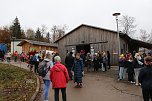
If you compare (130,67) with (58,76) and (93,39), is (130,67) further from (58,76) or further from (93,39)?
(93,39)

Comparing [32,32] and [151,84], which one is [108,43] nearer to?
[151,84]

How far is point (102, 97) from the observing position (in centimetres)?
1066

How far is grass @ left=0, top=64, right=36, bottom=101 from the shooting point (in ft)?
36.4

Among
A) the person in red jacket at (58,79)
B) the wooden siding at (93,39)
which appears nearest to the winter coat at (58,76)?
the person in red jacket at (58,79)

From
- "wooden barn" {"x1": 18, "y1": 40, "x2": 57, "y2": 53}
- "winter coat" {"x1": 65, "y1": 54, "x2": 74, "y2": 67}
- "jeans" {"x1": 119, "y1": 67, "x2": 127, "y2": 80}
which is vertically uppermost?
"wooden barn" {"x1": 18, "y1": 40, "x2": 57, "y2": 53}

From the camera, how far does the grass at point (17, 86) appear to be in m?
11.1

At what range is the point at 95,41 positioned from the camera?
31859 mm

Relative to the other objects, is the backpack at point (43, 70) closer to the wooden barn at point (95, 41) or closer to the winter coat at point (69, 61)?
the winter coat at point (69, 61)

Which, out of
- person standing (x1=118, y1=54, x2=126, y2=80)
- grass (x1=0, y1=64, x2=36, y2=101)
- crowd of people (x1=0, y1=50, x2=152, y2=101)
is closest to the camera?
crowd of people (x1=0, y1=50, x2=152, y2=101)

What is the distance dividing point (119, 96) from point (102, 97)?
81cm

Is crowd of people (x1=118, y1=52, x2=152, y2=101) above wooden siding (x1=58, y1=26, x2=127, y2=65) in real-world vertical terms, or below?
below

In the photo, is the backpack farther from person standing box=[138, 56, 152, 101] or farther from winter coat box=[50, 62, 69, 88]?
person standing box=[138, 56, 152, 101]

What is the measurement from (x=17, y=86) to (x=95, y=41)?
18768mm

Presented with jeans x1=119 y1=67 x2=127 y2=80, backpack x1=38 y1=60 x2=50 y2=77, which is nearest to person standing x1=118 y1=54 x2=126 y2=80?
→ jeans x1=119 y1=67 x2=127 y2=80
